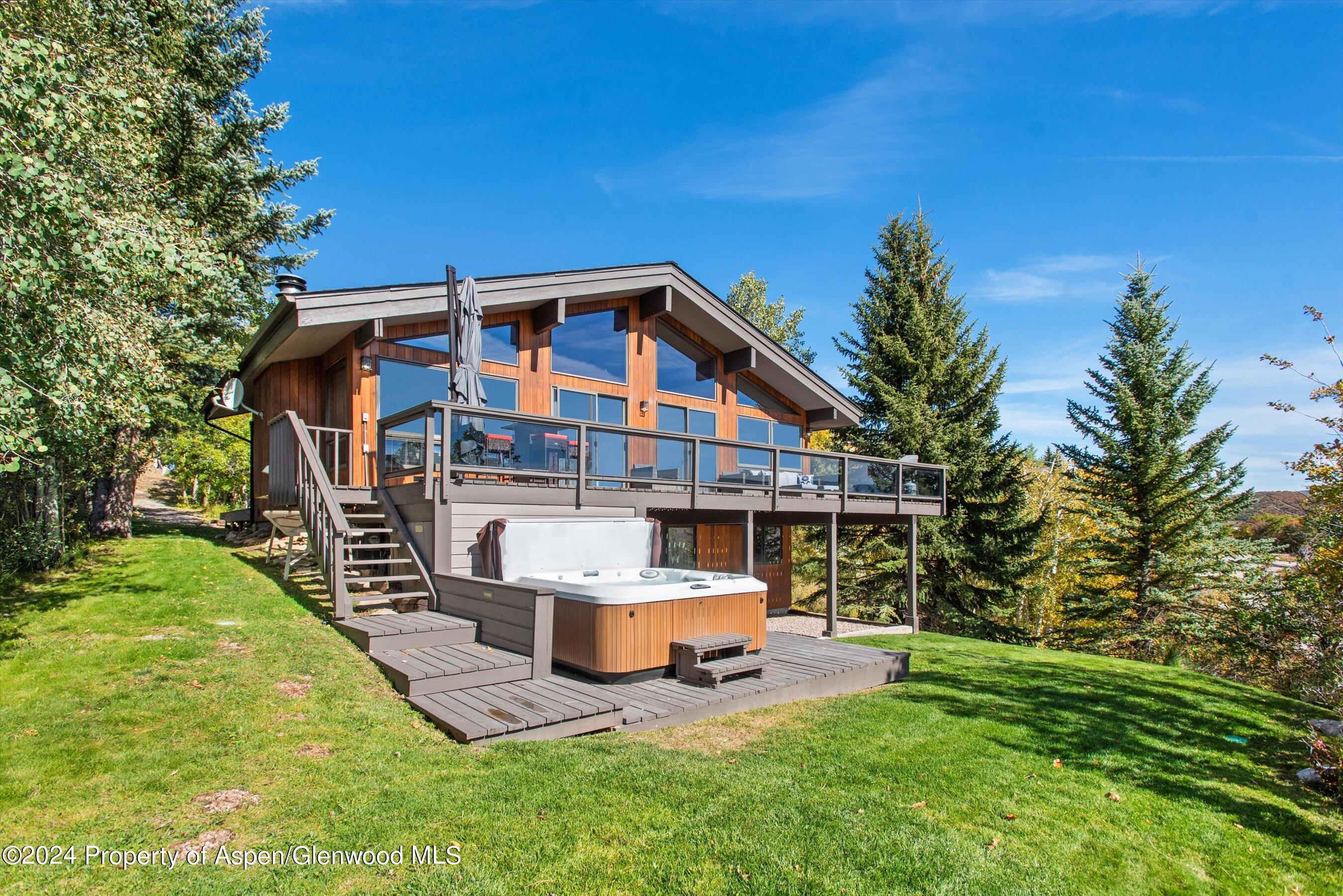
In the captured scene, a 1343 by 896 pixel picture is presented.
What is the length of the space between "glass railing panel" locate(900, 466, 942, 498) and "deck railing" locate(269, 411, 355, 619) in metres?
9.56

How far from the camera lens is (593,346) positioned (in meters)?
11.5

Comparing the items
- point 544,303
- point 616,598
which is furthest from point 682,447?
point 616,598

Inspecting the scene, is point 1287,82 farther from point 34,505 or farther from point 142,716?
point 34,505

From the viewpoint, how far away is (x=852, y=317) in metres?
18.9

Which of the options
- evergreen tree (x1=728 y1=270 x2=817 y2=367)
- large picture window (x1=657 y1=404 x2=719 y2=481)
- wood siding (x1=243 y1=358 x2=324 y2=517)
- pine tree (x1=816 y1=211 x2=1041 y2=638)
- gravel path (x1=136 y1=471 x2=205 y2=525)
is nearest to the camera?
large picture window (x1=657 y1=404 x2=719 y2=481)

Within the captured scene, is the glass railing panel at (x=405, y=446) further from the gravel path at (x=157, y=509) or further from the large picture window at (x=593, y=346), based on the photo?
the gravel path at (x=157, y=509)

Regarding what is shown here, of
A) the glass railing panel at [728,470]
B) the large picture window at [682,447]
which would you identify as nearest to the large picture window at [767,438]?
the glass railing panel at [728,470]

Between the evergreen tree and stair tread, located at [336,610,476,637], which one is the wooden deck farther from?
the evergreen tree

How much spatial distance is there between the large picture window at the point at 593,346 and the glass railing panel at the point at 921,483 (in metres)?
5.75

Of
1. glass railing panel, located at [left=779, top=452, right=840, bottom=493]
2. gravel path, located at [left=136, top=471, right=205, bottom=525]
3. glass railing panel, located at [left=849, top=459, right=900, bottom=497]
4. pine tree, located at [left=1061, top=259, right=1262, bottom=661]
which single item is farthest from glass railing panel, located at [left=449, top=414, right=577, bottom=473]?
pine tree, located at [left=1061, top=259, right=1262, bottom=661]

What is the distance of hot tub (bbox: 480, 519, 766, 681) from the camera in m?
5.80

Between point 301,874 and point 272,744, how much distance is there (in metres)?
1.39

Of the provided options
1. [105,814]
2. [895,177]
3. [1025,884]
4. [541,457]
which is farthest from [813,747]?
[895,177]

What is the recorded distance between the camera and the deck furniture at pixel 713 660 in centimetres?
593
